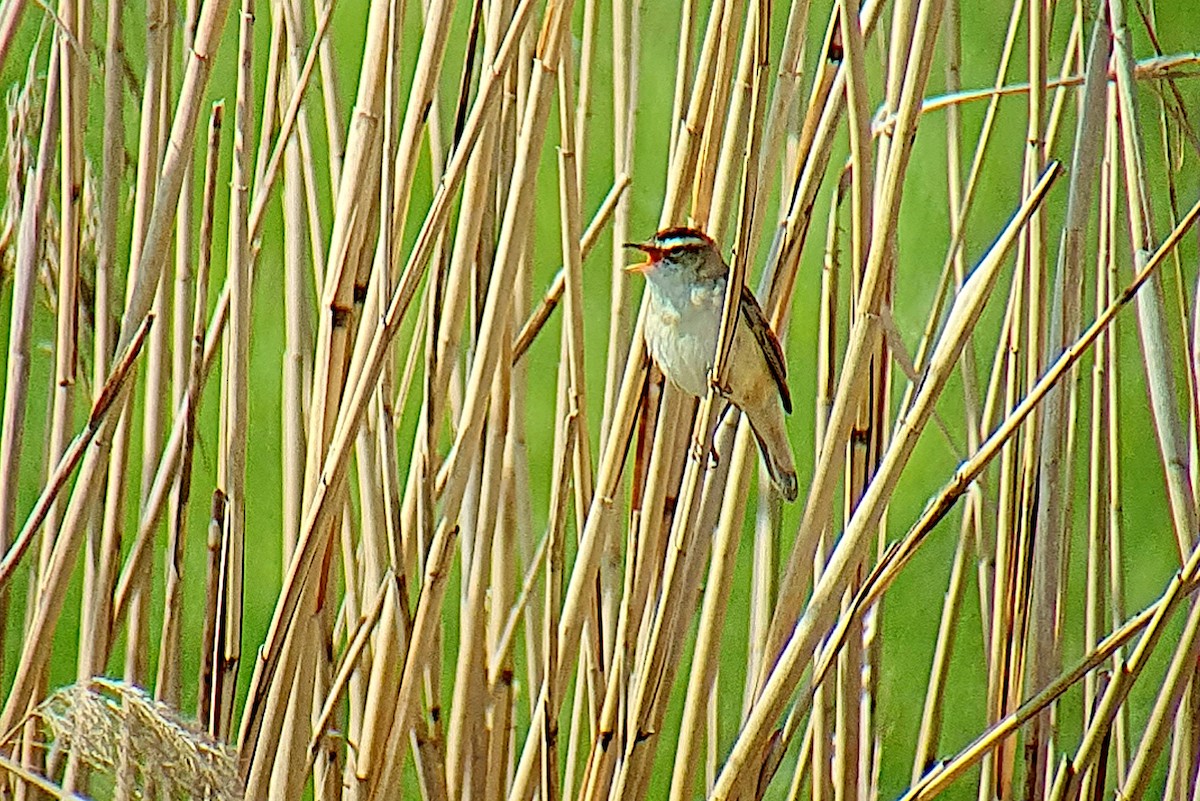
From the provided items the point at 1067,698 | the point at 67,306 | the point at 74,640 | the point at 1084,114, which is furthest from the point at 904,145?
the point at 74,640

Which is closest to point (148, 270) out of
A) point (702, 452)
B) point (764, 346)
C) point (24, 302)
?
→ point (24, 302)

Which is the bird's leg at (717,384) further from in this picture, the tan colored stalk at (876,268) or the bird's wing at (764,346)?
the bird's wing at (764,346)

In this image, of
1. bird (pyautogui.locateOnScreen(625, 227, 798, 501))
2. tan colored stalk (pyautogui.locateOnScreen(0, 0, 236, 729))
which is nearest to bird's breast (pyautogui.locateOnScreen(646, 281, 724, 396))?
bird (pyautogui.locateOnScreen(625, 227, 798, 501))

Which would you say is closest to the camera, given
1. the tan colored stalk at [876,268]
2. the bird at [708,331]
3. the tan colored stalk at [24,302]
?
the tan colored stalk at [876,268]

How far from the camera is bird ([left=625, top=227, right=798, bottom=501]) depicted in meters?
0.90

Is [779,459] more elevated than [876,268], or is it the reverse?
[876,268]

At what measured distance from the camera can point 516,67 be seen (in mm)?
875

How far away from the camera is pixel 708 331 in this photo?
971mm

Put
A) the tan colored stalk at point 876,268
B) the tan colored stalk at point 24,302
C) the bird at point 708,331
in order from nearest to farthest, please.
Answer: the tan colored stalk at point 876,268
the tan colored stalk at point 24,302
the bird at point 708,331

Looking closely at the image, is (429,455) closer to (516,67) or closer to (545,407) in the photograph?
(516,67)

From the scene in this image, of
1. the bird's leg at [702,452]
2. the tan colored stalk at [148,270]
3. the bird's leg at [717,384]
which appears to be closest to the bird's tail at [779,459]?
the bird's leg at [702,452]

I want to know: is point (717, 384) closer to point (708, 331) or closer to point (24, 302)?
point (708, 331)

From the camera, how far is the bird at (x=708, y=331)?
2.95ft

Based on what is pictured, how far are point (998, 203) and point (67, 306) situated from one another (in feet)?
4.77
